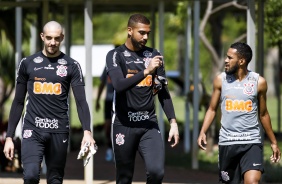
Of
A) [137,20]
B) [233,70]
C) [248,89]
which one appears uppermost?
[137,20]

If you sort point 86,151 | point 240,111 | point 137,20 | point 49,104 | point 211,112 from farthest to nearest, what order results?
point 211,112 → point 240,111 → point 49,104 → point 137,20 → point 86,151

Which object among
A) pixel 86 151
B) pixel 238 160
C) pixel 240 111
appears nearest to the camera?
pixel 86 151

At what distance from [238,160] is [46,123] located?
205cm

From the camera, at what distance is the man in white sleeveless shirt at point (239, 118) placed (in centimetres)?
975

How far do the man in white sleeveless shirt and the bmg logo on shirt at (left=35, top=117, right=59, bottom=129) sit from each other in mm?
1557

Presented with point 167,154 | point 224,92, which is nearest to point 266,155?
point 167,154

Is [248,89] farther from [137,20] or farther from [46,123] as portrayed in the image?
[46,123]

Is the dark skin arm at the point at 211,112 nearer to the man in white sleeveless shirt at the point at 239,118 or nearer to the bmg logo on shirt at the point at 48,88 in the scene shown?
the man in white sleeveless shirt at the point at 239,118

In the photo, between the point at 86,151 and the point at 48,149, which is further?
the point at 48,149

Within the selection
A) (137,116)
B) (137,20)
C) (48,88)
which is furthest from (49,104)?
(137,20)

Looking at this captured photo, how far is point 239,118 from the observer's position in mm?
9750

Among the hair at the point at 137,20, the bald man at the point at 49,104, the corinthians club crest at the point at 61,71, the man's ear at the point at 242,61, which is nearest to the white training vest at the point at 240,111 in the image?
the man's ear at the point at 242,61

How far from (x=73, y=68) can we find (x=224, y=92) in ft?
5.23

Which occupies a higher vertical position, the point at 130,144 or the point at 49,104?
the point at 49,104
